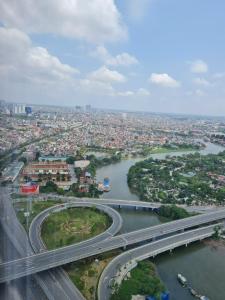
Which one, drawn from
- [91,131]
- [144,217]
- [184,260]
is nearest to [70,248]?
[184,260]

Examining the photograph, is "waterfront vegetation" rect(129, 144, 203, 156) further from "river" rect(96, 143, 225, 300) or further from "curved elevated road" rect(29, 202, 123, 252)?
"river" rect(96, 143, 225, 300)

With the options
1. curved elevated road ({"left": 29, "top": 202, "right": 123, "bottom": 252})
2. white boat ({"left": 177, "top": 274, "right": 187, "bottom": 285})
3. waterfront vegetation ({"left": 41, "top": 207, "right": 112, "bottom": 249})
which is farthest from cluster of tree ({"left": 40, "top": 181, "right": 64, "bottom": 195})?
white boat ({"left": 177, "top": 274, "right": 187, "bottom": 285})

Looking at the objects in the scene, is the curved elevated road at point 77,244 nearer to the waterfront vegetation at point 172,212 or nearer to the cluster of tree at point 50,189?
the cluster of tree at point 50,189

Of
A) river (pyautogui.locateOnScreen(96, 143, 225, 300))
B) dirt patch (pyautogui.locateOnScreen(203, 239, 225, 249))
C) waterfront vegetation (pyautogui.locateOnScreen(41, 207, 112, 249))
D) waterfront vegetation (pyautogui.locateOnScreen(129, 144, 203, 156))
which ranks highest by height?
waterfront vegetation (pyautogui.locateOnScreen(41, 207, 112, 249))

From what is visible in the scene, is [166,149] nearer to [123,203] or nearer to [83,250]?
[123,203]

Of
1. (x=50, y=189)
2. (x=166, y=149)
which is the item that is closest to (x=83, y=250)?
(x=50, y=189)

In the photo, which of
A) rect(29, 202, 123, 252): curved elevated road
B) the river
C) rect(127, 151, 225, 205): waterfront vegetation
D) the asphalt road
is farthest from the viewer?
rect(127, 151, 225, 205): waterfront vegetation
